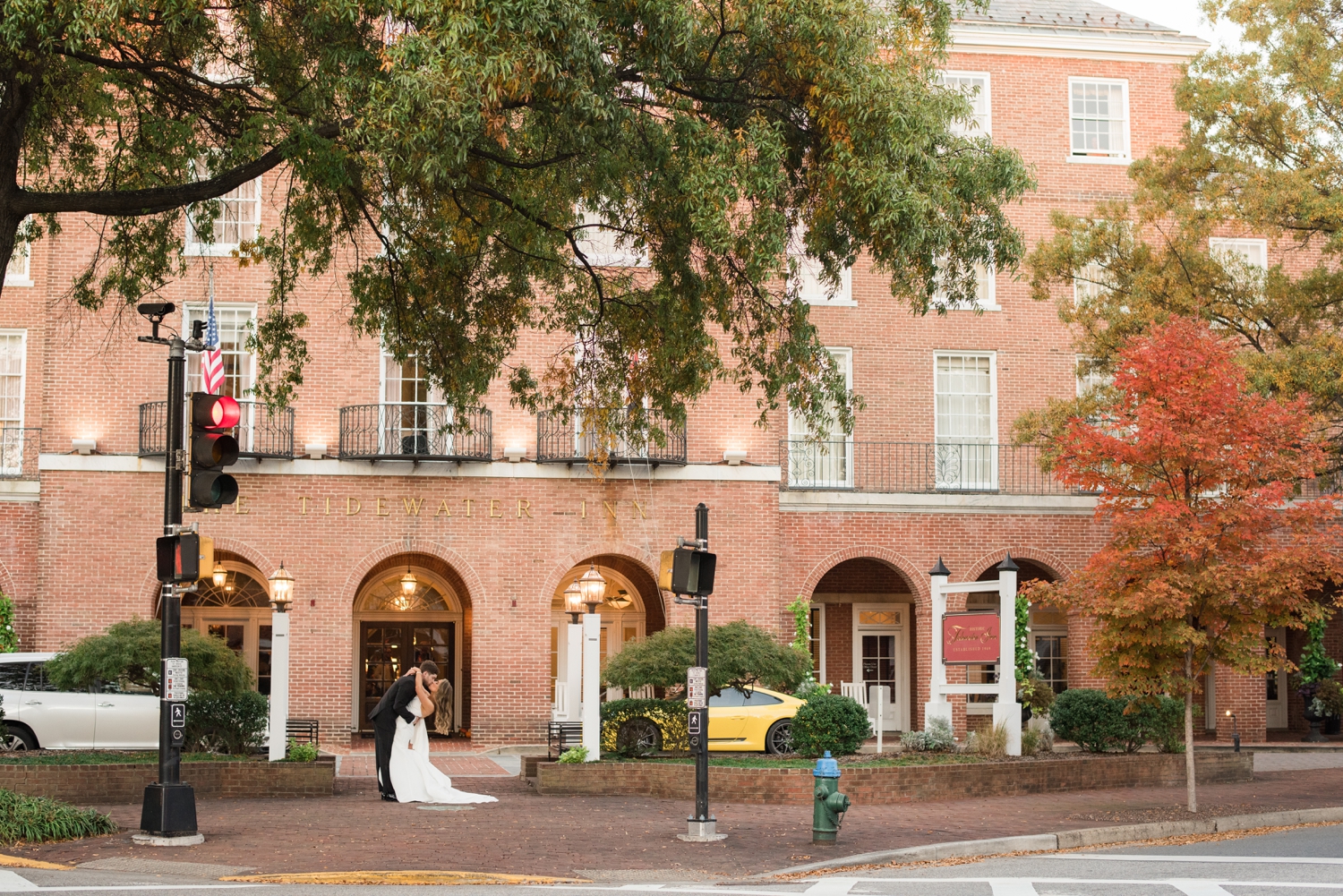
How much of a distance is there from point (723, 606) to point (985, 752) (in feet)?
26.5

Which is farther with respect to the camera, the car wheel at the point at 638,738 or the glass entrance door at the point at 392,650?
the glass entrance door at the point at 392,650

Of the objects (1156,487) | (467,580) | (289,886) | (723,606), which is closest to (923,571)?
(723,606)

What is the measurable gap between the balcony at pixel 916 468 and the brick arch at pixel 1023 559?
1.18 metres

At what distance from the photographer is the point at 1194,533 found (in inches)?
616

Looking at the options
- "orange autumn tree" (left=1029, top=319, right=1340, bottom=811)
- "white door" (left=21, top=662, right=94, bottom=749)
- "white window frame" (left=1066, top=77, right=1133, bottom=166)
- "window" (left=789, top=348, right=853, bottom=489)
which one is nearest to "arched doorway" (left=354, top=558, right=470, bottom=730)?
"window" (left=789, top=348, right=853, bottom=489)

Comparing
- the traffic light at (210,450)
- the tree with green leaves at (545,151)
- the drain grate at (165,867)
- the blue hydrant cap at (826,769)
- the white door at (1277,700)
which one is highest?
the tree with green leaves at (545,151)

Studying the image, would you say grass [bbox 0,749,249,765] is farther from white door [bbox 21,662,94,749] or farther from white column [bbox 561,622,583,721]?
Result: white column [bbox 561,622,583,721]

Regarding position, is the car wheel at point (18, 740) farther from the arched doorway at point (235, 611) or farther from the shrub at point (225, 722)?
the arched doorway at point (235, 611)

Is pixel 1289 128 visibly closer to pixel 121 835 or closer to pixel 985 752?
pixel 985 752

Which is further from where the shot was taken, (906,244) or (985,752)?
(985,752)

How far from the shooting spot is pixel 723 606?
26.2 metres

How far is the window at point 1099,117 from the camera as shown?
29.7m

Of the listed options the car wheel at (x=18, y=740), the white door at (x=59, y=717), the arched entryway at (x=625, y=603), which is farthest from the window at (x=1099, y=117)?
the car wheel at (x=18, y=740)

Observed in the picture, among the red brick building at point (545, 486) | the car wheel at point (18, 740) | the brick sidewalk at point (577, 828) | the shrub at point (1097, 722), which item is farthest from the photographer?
the red brick building at point (545, 486)
